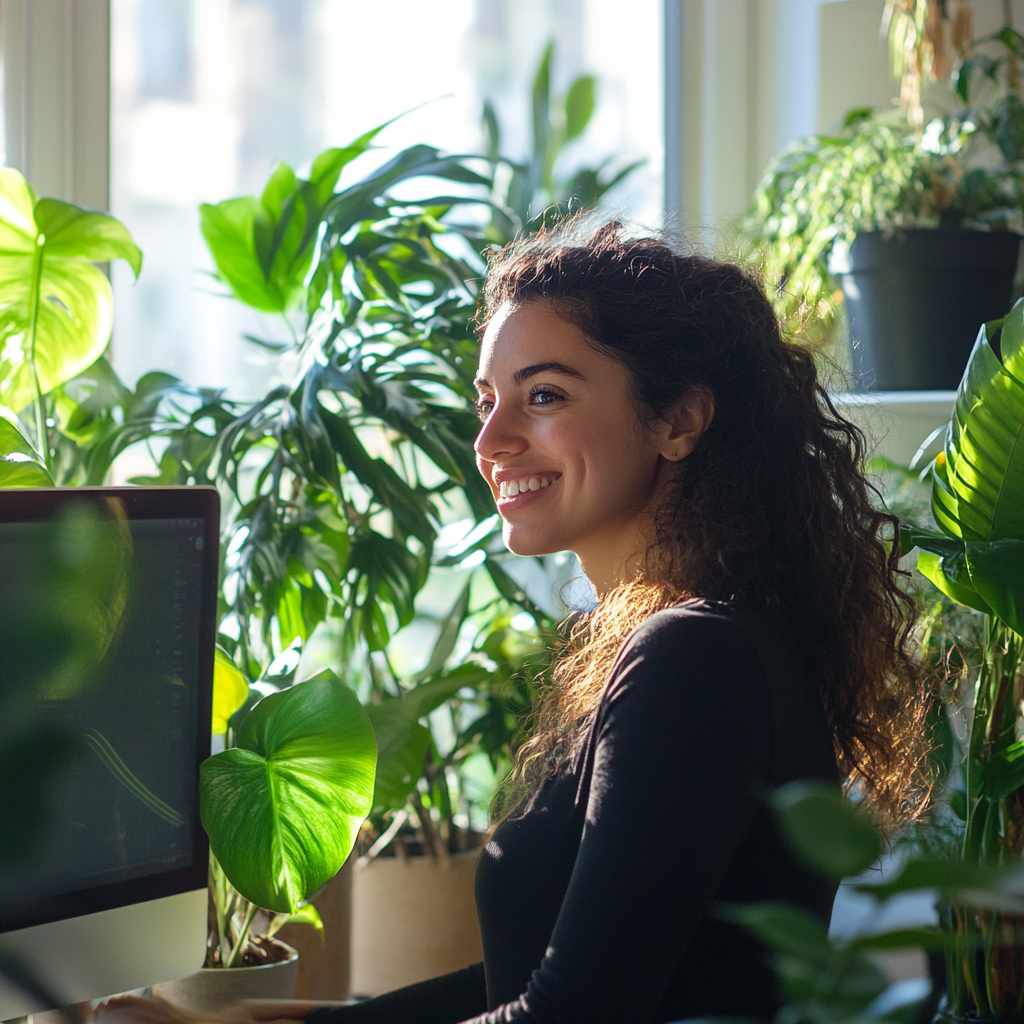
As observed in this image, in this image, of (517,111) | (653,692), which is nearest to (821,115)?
(517,111)

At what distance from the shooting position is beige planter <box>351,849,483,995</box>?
1.46 metres

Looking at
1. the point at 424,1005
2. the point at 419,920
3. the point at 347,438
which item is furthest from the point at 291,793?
the point at 419,920

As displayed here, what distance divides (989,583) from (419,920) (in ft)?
3.08

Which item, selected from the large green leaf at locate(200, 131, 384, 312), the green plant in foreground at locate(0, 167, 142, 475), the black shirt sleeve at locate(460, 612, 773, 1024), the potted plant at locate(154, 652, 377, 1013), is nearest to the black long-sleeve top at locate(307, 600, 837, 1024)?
the black shirt sleeve at locate(460, 612, 773, 1024)

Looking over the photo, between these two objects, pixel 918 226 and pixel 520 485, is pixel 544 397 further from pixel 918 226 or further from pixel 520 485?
pixel 918 226

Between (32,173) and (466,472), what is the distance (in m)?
0.71

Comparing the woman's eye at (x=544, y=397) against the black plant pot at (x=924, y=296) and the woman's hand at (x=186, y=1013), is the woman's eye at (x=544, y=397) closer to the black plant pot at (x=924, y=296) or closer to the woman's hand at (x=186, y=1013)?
the woman's hand at (x=186, y=1013)

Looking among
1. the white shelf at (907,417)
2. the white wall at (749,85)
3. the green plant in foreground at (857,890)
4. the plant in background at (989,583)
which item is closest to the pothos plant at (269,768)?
the plant in background at (989,583)

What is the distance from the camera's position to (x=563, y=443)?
3.02 feet

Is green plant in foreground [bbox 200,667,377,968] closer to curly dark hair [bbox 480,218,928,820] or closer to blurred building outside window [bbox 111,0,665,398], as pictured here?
curly dark hair [bbox 480,218,928,820]

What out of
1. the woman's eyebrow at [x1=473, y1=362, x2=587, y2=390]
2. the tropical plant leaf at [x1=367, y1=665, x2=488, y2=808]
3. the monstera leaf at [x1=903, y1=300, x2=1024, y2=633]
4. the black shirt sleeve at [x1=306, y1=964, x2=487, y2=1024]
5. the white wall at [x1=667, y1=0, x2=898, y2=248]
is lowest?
the black shirt sleeve at [x1=306, y1=964, x2=487, y2=1024]

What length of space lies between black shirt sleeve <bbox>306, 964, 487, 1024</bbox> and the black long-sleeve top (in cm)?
14

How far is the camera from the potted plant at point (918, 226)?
158 cm

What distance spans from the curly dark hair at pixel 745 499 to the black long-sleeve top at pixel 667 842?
3.1 inches
